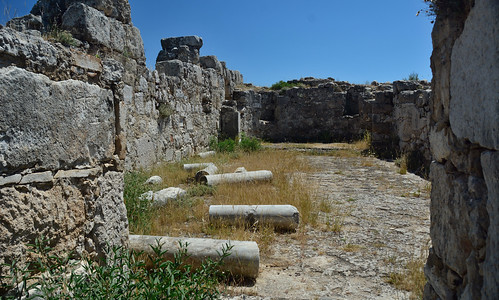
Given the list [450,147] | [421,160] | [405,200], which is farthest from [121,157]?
[421,160]

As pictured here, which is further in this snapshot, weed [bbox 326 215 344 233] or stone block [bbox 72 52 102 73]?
weed [bbox 326 215 344 233]

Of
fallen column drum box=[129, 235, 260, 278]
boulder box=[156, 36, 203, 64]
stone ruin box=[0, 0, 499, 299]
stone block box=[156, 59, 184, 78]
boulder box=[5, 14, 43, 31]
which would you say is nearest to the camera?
stone ruin box=[0, 0, 499, 299]

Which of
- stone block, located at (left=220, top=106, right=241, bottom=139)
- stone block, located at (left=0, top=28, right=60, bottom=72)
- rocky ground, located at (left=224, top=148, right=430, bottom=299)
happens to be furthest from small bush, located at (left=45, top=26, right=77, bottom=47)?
stone block, located at (left=220, top=106, right=241, bottom=139)

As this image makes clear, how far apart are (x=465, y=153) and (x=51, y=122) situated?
2401 millimetres

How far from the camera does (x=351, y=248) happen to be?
4.09 m

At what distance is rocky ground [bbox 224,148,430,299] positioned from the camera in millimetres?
3197

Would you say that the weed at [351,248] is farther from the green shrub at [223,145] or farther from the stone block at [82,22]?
the green shrub at [223,145]

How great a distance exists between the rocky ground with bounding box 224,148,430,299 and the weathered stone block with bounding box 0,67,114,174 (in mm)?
1654

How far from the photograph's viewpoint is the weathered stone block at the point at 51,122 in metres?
2.10

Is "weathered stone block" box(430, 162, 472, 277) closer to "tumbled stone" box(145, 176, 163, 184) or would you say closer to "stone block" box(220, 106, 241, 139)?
"tumbled stone" box(145, 176, 163, 184)

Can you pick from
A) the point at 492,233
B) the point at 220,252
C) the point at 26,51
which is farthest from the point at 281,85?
the point at 492,233

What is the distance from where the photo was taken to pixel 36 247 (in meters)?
2.11

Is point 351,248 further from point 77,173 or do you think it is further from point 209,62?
point 209,62

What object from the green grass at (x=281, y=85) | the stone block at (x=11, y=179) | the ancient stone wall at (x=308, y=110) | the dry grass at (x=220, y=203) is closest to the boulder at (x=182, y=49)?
the dry grass at (x=220, y=203)
